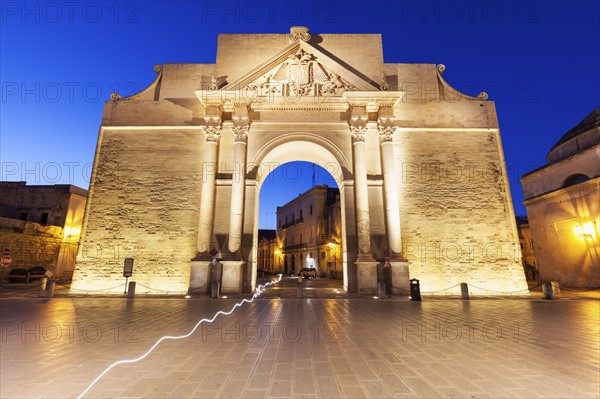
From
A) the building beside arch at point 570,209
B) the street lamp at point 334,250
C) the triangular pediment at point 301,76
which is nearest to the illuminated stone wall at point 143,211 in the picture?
the triangular pediment at point 301,76

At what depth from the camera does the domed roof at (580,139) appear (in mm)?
15594

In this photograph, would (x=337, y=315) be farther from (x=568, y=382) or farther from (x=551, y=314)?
(x=551, y=314)

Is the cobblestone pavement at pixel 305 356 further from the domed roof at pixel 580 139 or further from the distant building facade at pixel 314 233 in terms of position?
the distant building facade at pixel 314 233

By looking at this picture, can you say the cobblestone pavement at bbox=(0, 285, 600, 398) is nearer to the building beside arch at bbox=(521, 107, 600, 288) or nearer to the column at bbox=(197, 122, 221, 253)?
the column at bbox=(197, 122, 221, 253)

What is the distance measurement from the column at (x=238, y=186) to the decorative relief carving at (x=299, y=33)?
17.4 feet

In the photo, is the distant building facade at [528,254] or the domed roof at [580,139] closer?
the domed roof at [580,139]

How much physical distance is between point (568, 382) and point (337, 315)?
4847 mm

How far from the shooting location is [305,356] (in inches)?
165

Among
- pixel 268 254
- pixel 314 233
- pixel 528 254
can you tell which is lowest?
pixel 528 254

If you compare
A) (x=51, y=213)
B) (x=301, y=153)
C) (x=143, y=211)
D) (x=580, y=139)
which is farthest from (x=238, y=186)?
(x=51, y=213)

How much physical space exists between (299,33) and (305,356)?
1536 centimetres

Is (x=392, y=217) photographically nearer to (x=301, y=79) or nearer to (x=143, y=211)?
(x=301, y=79)

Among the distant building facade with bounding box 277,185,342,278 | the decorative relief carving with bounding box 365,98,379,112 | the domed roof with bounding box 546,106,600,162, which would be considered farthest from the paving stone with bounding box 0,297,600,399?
the distant building facade with bounding box 277,185,342,278

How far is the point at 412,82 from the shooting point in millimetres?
15664
